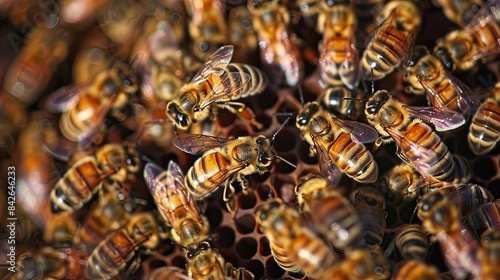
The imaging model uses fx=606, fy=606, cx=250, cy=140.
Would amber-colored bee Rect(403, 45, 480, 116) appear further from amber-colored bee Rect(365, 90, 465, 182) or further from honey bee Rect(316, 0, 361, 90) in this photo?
honey bee Rect(316, 0, 361, 90)

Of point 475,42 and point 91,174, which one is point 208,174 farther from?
point 475,42

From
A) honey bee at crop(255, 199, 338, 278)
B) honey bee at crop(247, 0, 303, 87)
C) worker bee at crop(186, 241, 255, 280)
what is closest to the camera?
honey bee at crop(255, 199, 338, 278)

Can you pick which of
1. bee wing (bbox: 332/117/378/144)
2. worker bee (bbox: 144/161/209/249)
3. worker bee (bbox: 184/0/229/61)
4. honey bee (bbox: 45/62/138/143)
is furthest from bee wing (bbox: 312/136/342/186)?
honey bee (bbox: 45/62/138/143)

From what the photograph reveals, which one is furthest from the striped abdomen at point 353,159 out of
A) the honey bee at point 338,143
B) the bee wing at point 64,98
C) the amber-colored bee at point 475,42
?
the bee wing at point 64,98

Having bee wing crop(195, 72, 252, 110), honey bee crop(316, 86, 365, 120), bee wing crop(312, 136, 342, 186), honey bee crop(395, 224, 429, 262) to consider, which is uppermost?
bee wing crop(195, 72, 252, 110)

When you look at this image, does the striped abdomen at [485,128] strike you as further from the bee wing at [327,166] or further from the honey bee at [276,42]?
the honey bee at [276,42]

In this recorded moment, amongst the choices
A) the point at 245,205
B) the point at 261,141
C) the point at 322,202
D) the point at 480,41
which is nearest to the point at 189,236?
the point at 245,205

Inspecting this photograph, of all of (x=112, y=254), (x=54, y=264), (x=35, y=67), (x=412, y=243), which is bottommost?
(x=54, y=264)

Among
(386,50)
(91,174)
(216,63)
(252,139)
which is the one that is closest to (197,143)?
(252,139)

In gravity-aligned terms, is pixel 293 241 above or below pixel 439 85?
below
